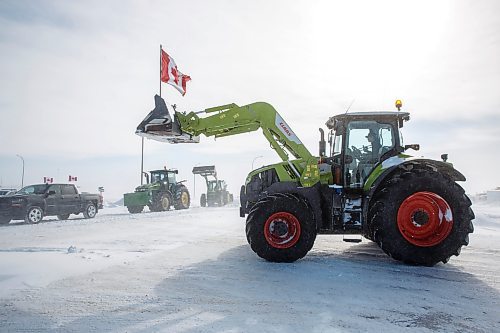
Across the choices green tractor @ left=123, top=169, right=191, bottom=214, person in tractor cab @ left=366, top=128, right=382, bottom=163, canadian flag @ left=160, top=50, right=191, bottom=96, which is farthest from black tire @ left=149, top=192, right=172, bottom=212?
person in tractor cab @ left=366, top=128, right=382, bottom=163

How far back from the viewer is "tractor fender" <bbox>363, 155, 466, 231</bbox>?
5891 millimetres

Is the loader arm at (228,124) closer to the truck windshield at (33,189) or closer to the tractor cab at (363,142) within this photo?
the tractor cab at (363,142)

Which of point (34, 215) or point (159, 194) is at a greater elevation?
point (159, 194)

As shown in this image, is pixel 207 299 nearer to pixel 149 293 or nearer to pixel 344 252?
pixel 149 293

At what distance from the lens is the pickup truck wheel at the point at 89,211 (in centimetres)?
1783

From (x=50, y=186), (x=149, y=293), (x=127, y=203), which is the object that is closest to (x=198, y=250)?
(x=149, y=293)

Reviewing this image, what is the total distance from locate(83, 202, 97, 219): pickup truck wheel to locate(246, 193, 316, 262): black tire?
47.9 feet

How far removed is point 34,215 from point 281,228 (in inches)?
540

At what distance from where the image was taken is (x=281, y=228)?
233 inches

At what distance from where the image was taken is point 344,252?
7.07 m

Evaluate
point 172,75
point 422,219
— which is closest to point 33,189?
point 172,75

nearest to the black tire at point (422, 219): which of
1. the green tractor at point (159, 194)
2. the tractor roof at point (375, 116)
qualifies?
the tractor roof at point (375, 116)

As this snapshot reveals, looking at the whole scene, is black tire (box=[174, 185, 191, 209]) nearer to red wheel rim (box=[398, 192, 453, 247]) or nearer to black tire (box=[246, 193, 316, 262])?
black tire (box=[246, 193, 316, 262])

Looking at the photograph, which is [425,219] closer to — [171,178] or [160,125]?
[160,125]
